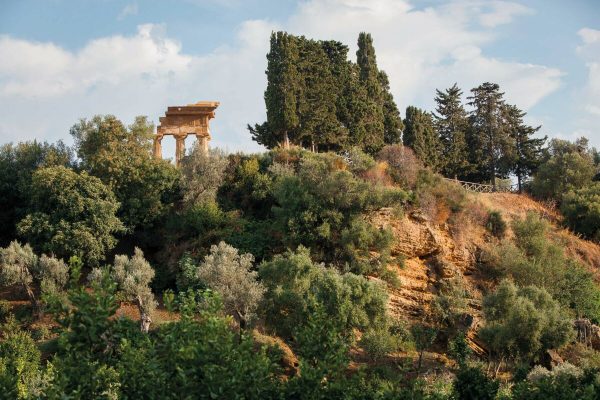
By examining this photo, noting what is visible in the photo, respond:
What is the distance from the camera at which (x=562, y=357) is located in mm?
29125

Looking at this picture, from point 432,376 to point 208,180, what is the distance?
47.0 feet

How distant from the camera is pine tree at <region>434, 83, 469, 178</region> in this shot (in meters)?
48.4

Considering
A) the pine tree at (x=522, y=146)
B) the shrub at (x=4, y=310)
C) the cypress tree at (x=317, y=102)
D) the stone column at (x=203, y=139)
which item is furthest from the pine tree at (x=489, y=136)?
the shrub at (x=4, y=310)

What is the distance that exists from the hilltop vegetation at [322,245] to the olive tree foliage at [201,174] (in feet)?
0.24

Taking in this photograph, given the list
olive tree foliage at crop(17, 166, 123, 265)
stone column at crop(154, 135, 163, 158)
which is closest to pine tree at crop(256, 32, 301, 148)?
stone column at crop(154, 135, 163, 158)

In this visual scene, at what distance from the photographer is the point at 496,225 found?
123 ft

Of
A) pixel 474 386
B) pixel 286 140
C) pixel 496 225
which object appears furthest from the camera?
pixel 286 140

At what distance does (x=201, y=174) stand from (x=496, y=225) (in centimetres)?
1413

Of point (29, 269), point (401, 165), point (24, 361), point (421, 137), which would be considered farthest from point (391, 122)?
point (24, 361)

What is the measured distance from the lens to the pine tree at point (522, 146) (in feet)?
165

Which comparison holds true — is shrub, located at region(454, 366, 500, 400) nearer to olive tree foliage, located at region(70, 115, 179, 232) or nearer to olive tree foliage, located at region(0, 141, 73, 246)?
olive tree foliage, located at region(70, 115, 179, 232)

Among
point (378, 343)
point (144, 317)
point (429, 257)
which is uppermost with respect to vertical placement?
point (429, 257)

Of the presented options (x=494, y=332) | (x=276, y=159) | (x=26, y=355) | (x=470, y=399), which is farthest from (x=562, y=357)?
(x=26, y=355)

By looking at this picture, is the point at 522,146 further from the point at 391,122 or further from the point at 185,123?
the point at 185,123
